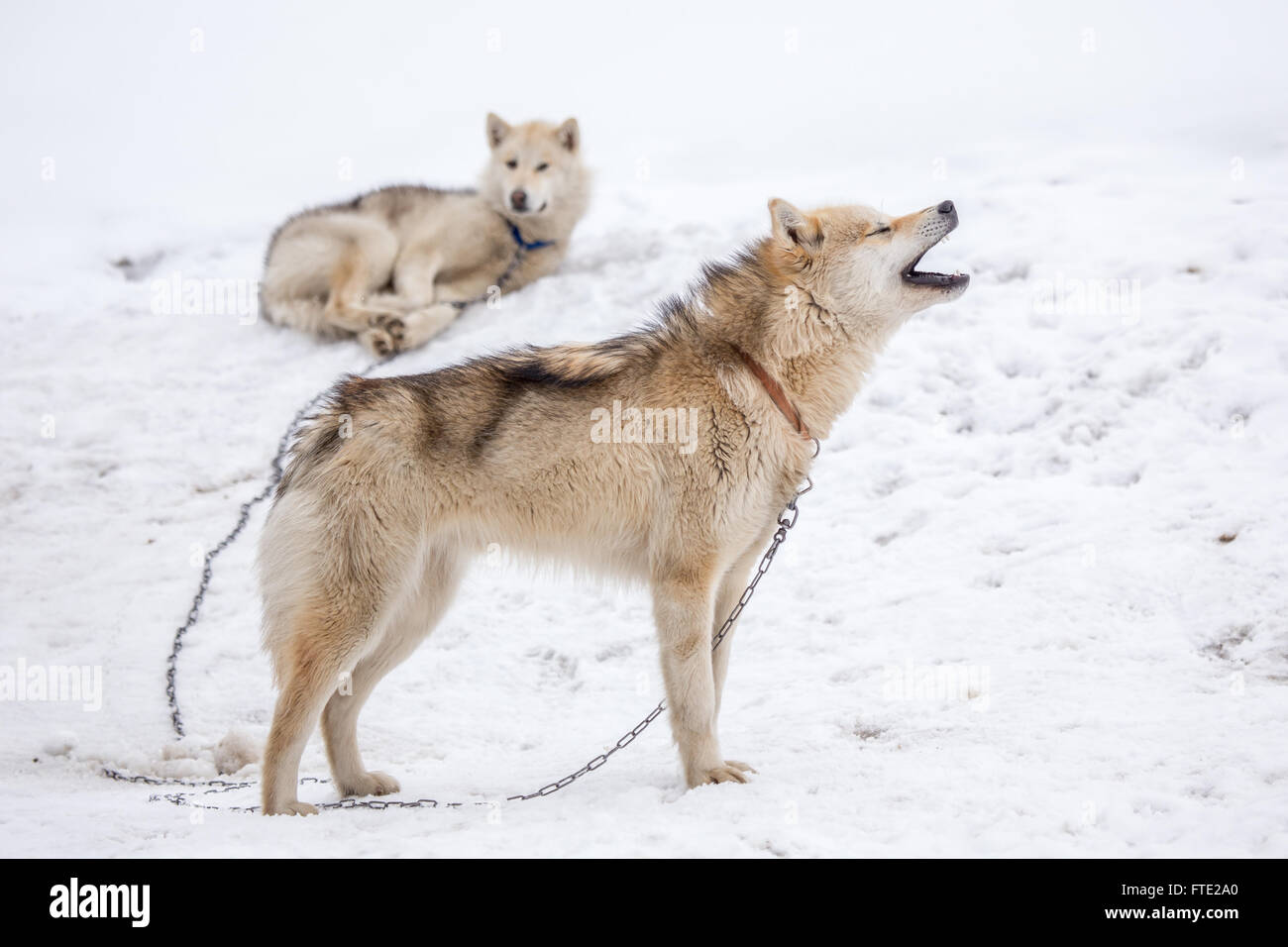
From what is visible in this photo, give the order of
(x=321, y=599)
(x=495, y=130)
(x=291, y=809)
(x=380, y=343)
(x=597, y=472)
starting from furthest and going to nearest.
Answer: (x=495, y=130) < (x=380, y=343) < (x=597, y=472) < (x=321, y=599) < (x=291, y=809)

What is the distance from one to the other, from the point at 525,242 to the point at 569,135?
52.0 inches

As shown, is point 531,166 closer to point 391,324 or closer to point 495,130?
point 495,130

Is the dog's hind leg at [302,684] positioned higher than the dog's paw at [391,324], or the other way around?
the dog's paw at [391,324]

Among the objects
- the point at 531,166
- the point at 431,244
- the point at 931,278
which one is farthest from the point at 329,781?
the point at 531,166

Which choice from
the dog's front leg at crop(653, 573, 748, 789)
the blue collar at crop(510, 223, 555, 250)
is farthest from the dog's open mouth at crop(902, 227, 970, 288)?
the blue collar at crop(510, 223, 555, 250)

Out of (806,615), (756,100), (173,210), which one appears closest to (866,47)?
(756,100)

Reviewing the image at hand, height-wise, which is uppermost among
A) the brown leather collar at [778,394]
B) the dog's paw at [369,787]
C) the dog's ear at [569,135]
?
the dog's ear at [569,135]

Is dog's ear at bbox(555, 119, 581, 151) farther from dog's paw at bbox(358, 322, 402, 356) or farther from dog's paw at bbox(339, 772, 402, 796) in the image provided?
dog's paw at bbox(339, 772, 402, 796)

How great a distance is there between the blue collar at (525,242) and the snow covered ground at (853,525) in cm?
33

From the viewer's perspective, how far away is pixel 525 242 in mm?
10172

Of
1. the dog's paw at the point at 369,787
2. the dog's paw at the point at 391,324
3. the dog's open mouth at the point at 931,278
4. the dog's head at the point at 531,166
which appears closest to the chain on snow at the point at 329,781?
the dog's paw at the point at 369,787

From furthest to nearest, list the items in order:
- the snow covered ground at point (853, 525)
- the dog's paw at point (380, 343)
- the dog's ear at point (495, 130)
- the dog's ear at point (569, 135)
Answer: the dog's ear at point (569, 135) < the dog's ear at point (495, 130) < the dog's paw at point (380, 343) < the snow covered ground at point (853, 525)

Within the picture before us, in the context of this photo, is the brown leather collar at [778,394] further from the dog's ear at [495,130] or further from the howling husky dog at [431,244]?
the dog's ear at [495,130]

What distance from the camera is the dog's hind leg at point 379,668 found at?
4559 mm
